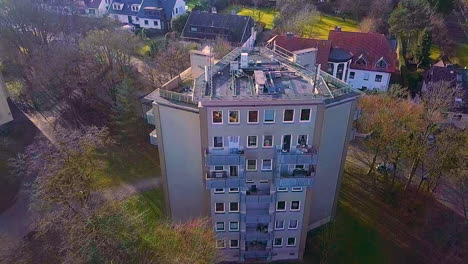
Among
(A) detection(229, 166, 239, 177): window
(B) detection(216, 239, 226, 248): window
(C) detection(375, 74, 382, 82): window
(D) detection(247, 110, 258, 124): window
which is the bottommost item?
(B) detection(216, 239, 226, 248): window

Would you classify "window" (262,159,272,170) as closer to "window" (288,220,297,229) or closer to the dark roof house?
"window" (288,220,297,229)

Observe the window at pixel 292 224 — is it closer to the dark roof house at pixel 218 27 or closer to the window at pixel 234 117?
the window at pixel 234 117

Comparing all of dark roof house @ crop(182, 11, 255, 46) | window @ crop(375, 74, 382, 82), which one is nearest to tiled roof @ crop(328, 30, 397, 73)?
window @ crop(375, 74, 382, 82)

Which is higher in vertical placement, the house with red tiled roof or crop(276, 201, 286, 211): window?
the house with red tiled roof

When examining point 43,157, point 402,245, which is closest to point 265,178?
point 402,245

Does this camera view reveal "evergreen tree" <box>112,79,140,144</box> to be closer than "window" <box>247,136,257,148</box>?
No

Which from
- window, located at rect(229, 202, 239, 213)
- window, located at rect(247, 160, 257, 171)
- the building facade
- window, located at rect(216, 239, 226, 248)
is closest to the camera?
window, located at rect(247, 160, 257, 171)

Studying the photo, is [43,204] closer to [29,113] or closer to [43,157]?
[43,157]
